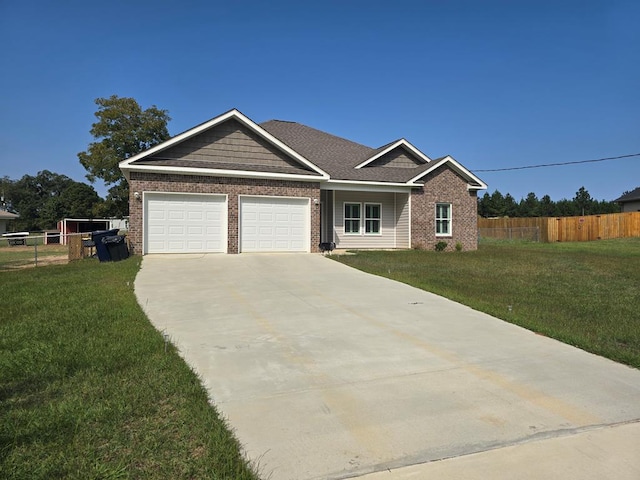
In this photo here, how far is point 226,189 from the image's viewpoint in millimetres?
15555

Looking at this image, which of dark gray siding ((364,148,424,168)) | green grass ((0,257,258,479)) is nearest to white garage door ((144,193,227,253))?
green grass ((0,257,258,479))

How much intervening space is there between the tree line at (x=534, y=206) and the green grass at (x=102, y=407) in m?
94.4

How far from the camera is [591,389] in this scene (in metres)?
4.30

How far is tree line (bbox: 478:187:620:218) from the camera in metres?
89.6

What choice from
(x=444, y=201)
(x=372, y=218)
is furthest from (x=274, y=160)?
(x=444, y=201)

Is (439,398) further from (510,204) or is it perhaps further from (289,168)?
(510,204)

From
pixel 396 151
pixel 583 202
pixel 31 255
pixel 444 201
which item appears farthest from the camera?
pixel 583 202

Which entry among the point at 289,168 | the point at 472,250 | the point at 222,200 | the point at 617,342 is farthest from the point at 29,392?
Answer: the point at 472,250

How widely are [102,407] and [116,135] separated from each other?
39.3 metres

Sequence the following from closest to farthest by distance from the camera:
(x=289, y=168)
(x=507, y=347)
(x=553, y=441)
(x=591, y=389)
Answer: (x=553, y=441) < (x=591, y=389) < (x=507, y=347) < (x=289, y=168)

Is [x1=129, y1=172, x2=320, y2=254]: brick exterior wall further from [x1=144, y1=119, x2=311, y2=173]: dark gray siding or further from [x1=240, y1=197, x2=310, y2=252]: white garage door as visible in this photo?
[x1=144, y1=119, x2=311, y2=173]: dark gray siding

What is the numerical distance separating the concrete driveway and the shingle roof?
11776 millimetres

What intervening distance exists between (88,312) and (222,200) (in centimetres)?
914

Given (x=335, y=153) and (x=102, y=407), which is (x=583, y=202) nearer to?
(x=335, y=153)
